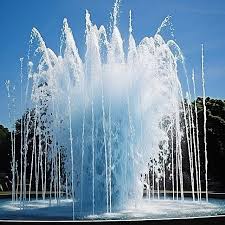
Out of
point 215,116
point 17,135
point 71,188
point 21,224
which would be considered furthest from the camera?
point 17,135

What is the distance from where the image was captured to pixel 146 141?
18641 mm

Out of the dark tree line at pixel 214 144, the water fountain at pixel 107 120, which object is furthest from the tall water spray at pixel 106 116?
the dark tree line at pixel 214 144

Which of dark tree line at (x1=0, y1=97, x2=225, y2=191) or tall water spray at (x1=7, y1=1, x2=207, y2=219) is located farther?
dark tree line at (x1=0, y1=97, x2=225, y2=191)

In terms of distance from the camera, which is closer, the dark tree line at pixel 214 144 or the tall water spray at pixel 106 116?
the tall water spray at pixel 106 116

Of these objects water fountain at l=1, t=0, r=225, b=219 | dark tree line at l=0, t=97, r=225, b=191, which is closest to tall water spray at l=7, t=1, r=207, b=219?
water fountain at l=1, t=0, r=225, b=219

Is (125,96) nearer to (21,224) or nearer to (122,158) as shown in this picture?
(122,158)

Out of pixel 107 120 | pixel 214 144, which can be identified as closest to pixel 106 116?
pixel 107 120

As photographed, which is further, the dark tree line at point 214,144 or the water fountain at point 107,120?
the dark tree line at point 214,144

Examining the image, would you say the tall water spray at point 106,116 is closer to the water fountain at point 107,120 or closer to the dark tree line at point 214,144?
the water fountain at point 107,120

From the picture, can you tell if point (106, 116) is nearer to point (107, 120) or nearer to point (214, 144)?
point (107, 120)

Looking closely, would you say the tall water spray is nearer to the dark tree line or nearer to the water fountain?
the water fountain

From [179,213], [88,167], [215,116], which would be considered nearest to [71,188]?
[88,167]

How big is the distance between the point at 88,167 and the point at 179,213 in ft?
11.6

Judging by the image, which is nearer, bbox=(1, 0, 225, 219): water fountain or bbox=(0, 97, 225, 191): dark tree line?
bbox=(1, 0, 225, 219): water fountain
